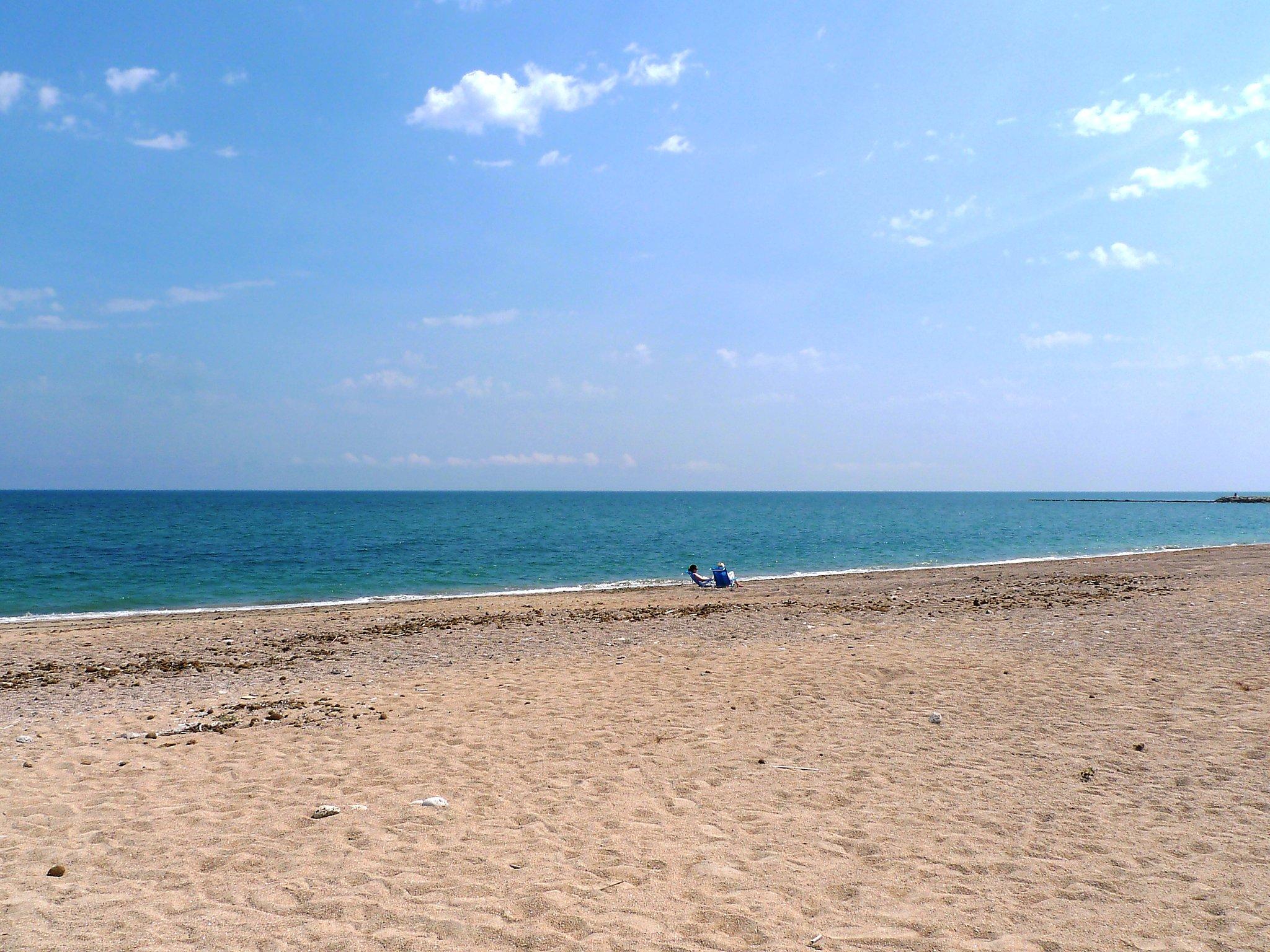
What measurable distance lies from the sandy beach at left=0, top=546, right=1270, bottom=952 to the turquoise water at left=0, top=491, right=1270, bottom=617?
17952 mm

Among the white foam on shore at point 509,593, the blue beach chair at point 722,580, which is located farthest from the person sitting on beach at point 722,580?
the white foam on shore at point 509,593

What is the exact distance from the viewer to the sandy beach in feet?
16.0

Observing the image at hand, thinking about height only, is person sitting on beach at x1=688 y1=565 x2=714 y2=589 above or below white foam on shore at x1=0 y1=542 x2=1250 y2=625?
above

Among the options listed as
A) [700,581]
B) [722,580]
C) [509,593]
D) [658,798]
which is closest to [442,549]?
[509,593]

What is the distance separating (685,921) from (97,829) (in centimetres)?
518

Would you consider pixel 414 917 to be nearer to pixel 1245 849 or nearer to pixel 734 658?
pixel 1245 849

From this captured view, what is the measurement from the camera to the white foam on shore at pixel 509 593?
23.8 meters

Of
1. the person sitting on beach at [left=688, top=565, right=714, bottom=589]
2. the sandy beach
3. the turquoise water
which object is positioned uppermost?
the sandy beach

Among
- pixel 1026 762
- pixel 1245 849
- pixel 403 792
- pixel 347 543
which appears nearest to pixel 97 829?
pixel 403 792

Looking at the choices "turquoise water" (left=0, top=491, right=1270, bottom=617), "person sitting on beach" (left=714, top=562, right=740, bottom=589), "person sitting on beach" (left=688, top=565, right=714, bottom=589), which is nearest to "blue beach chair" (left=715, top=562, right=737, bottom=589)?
"person sitting on beach" (left=714, top=562, right=740, bottom=589)

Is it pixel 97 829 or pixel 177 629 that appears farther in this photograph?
pixel 177 629

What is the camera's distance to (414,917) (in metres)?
4.93

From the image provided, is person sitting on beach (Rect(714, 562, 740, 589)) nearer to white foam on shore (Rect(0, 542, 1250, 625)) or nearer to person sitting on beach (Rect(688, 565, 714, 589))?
person sitting on beach (Rect(688, 565, 714, 589))

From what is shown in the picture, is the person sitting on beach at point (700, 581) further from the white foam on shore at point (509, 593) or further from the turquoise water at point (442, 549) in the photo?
the turquoise water at point (442, 549)
